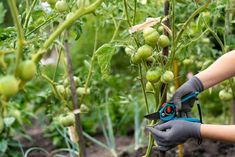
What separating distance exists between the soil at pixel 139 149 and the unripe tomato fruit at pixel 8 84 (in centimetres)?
174

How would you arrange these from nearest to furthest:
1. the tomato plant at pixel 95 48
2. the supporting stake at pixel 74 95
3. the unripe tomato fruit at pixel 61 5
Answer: the tomato plant at pixel 95 48 < the unripe tomato fruit at pixel 61 5 < the supporting stake at pixel 74 95

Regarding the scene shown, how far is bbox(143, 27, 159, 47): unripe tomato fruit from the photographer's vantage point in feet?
5.14

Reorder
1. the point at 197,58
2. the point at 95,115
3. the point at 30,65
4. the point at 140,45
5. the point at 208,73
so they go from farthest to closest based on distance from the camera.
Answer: the point at 95,115 < the point at 197,58 < the point at 208,73 < the point at 140,45 < the point at 30,65

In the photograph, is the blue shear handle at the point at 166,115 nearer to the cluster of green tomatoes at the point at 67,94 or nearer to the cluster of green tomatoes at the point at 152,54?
the cluster of green tomatoes at the point at 152,54

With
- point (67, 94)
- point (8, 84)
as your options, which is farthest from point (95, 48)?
point (8, 84)

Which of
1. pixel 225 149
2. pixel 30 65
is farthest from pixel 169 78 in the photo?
pixel 225 149

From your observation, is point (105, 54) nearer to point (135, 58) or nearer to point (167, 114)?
point (135, 58)

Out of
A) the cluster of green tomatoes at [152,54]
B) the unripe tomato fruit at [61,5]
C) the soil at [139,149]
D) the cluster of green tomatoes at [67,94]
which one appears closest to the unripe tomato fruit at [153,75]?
the cluster of green tomatoes at [152,54]

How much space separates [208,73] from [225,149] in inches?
53.2

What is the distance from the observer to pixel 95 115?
3.77 metres

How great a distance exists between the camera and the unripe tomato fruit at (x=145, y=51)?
1.58m

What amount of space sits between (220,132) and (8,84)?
2.75 feet

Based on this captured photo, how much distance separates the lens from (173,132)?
1648mm

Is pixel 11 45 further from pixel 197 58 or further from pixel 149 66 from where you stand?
pixel 197 58
